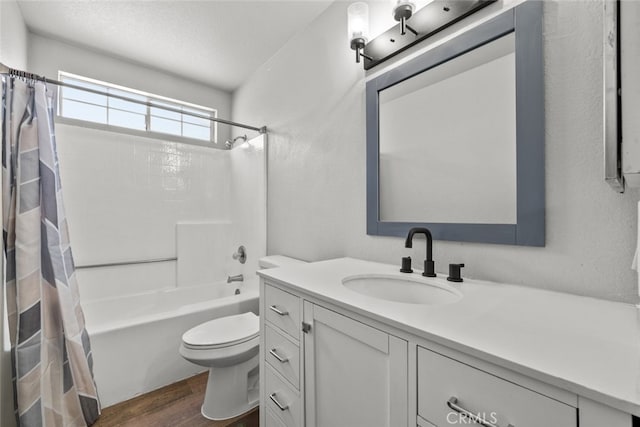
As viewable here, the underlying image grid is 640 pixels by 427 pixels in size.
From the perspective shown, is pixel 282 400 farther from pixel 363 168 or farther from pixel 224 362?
pixel 363 168

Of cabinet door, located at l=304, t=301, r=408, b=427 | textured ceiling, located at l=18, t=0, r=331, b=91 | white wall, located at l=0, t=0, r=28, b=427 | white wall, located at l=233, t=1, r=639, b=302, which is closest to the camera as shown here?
cabinet door, located at l=304, t=301, r=408, b=427

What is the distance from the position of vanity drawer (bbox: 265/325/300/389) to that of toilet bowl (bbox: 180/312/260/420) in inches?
16.0

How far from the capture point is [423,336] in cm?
59

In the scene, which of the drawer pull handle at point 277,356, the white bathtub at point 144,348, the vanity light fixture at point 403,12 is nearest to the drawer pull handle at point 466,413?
the drawer pull handle at point 277,356

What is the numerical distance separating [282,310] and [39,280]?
4.07ft

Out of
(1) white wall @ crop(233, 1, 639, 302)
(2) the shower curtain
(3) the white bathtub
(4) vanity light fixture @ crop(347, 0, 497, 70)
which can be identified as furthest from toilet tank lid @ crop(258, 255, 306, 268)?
(4) vanity light fixture @ crop(347, 0, 497, 70)

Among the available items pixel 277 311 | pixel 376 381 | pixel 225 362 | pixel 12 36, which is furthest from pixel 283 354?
pixel 12 36


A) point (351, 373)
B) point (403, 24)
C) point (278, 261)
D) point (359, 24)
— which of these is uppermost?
point (359, 24)

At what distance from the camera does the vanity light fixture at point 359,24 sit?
1.37m

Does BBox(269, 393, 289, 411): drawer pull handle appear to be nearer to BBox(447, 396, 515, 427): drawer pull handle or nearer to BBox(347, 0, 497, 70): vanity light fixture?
BBox(447, 396, 515, 427): drawer pull handle

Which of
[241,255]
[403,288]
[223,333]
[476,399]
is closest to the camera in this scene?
[476,399]

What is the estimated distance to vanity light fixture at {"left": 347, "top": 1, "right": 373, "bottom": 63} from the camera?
1371 mm

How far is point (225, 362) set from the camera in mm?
1450

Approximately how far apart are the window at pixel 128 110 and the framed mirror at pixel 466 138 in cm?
166
